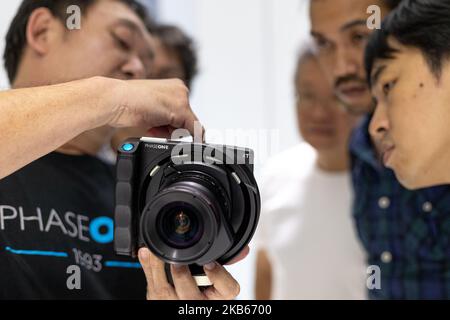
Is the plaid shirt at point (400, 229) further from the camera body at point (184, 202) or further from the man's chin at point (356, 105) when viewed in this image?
the camera body at point (184, 202)

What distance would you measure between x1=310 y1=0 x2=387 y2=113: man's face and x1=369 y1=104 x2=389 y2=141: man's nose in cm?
5

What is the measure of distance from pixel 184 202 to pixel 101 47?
0.24 m

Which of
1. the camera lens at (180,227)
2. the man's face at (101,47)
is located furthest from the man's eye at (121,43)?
the camera lens at (180,227)

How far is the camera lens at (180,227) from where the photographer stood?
0.48 metres

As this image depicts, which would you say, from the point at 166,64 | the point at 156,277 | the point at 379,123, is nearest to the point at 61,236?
the point at 156,277

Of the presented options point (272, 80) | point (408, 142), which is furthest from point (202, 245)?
point (272, 80)

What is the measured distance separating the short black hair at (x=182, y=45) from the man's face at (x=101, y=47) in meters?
0.11

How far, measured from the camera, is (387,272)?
2.39ft

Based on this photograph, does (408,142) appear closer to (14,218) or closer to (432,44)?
(432,44)

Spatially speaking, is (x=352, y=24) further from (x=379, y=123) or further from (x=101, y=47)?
(x=101, y=47)

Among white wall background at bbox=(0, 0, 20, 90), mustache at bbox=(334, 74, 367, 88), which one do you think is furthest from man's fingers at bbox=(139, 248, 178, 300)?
mustache at bbox=(334, 74, 367, 88)

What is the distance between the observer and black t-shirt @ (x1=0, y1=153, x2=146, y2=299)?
591mm

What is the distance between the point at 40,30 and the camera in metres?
0.59
